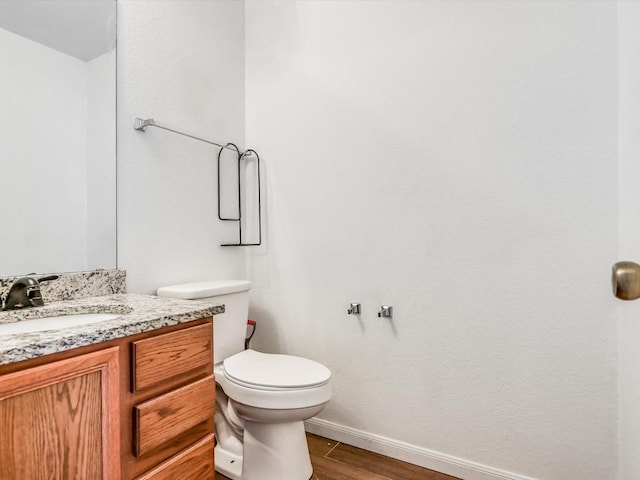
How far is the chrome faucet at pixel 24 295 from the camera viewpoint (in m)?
1.10

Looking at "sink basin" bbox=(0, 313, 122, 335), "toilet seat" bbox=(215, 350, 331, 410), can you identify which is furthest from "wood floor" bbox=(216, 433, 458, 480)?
"sink basin" bbox=(0, 313, 122, 335)

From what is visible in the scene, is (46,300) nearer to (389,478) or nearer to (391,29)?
(389,478)

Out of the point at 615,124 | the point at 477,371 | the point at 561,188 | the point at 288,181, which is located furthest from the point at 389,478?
the point at 615,124

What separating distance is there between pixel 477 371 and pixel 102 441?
1.37 metres

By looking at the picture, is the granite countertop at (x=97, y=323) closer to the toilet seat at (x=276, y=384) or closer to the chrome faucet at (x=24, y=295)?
the chrome faucet at (x=24, y=295)

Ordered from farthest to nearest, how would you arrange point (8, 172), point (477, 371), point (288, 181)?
point (288, 181) → point (477, 371) → point (8, 172)

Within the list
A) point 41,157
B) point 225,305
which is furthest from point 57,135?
point 225,305

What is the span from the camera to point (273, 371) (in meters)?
1.45

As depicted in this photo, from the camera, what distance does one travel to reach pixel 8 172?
1205 millimetres

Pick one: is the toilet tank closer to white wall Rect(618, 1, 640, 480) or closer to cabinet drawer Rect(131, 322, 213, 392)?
cabinet drawer Rect(131, 322, 213, 392)

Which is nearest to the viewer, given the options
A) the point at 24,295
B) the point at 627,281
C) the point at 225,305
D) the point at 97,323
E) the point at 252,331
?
the point at 627,281

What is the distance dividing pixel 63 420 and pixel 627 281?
1151 millimetres

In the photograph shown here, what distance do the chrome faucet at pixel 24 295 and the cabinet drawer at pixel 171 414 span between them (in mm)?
574

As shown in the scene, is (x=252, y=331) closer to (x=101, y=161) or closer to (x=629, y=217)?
(x=101, y=161)
